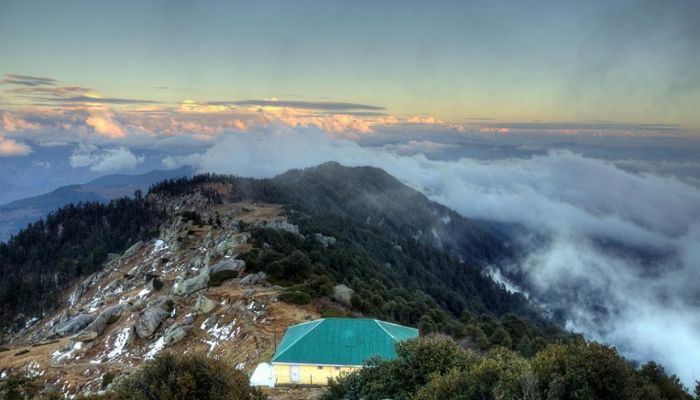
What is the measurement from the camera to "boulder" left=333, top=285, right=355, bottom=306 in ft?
184

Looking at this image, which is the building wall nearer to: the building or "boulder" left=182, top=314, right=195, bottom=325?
the building

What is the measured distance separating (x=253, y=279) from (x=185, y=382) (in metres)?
40.3

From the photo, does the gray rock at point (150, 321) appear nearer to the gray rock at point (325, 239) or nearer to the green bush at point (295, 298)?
the green bush at point (295, 298)

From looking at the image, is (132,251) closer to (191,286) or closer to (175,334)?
(191,286)

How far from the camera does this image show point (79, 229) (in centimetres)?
14625

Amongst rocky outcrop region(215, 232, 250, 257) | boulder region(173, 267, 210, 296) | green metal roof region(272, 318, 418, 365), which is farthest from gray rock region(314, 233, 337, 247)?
green metal roof region(272, 318, 418, 365)

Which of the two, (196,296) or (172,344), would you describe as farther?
(196,296)

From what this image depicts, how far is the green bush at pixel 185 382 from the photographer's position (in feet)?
67.0

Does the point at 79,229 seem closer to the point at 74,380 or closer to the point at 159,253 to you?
the point at 159,253

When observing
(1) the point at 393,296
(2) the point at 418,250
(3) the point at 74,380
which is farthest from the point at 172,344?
(2) the point at 418,250

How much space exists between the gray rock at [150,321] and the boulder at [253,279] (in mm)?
10079

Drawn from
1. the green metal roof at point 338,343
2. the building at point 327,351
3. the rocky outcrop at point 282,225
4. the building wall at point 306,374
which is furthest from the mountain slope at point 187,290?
the green metal roof at point 338,343

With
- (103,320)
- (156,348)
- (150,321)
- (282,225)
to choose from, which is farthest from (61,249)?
(156,348)

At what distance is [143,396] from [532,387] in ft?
55.1
